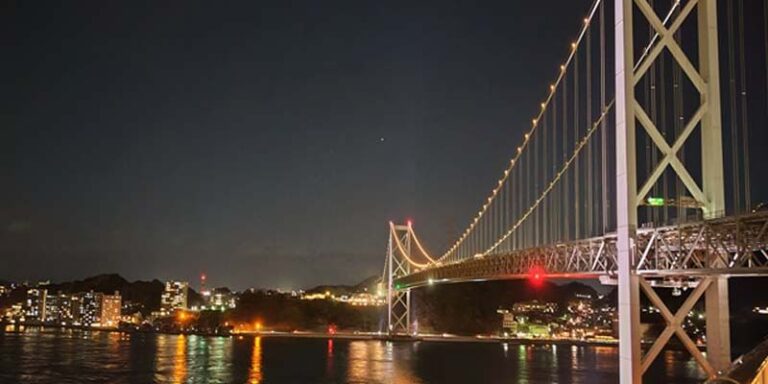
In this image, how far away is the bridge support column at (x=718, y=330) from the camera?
1427 cm

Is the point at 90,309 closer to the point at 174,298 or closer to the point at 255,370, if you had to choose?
the point at 174,298

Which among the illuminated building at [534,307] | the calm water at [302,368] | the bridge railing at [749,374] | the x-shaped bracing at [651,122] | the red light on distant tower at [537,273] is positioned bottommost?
the calm water at [302,368]

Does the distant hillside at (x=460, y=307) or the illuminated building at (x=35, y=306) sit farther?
the illuminated building at (x=35, y=306)

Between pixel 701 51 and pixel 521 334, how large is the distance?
10367 centimetres

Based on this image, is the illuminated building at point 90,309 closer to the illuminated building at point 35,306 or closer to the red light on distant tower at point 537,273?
the illuminated building at point 35,306

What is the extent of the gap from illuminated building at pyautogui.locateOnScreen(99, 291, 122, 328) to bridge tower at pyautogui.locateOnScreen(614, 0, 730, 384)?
158864mm

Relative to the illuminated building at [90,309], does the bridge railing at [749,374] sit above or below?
above

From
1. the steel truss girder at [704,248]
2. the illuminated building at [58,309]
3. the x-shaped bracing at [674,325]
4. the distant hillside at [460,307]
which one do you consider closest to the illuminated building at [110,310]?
the illuminated building at [58,309]

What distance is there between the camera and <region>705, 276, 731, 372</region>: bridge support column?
14.3 metres

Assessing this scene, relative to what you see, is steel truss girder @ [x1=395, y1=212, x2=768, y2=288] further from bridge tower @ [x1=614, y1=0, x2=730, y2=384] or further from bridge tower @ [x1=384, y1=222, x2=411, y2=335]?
bridge tower @ [x1=384, y1=222, x2=411, y2=335]

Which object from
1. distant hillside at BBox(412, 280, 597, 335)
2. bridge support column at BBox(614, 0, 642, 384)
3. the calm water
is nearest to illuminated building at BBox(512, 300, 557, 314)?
distant hillside at BBox(412, 280, 597, 335)

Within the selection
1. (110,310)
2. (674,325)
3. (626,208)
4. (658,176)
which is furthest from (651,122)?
(110,310)

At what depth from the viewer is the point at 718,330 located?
1427 centimetres

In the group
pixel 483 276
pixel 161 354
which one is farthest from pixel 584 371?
pixel 161 354
